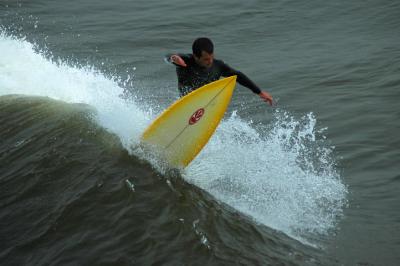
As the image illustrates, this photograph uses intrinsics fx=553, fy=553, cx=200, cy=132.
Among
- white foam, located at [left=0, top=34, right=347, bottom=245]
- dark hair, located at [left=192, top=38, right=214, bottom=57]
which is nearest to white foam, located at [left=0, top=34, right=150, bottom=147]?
white foam, located at [left=0, top=34, right=347, bottom=245]

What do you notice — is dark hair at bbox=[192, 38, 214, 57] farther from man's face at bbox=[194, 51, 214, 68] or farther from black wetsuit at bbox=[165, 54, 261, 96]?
black wetsuit at bbox=[165, 54, 261, 96]

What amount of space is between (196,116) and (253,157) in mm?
1506

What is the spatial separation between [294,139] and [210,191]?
3003 millimetres

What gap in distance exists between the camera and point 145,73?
518 inches

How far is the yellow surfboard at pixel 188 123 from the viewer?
22.6 ft

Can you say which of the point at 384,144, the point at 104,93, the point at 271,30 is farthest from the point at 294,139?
the point at 271,30

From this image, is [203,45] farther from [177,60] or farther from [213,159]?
[213,159]

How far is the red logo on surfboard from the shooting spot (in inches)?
278

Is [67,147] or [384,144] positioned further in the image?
[384,144]

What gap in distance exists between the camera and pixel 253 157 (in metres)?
8.21

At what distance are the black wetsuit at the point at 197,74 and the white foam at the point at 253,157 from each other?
3.27 feet

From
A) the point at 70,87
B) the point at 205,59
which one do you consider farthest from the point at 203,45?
the point at 70,87

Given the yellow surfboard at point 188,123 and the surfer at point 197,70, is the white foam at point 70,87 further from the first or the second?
the surfer at point 197,70

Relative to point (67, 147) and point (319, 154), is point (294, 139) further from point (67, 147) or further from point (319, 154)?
point (67, 147)
